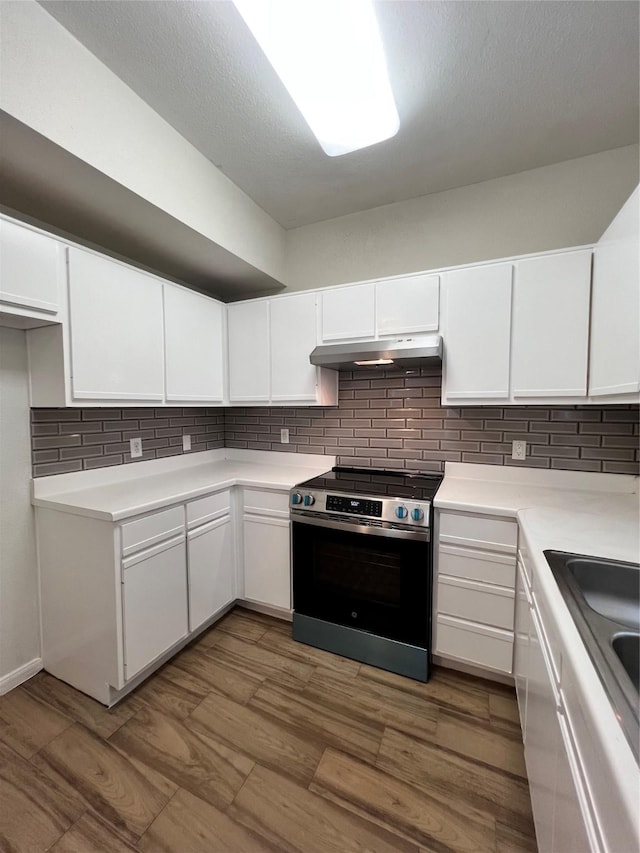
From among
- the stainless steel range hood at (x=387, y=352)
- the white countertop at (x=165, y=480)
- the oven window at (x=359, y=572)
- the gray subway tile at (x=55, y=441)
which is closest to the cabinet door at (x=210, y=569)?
the white countertop at (x=165, y=480)

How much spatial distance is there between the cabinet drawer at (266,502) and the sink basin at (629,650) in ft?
5.50

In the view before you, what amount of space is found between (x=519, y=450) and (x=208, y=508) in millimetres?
1976

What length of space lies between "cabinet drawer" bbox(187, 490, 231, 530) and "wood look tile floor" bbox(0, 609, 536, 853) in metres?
0.79

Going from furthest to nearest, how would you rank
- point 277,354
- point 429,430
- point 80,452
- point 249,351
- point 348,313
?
point 249,351
point 277,354
point 429,430
point 348,313
point 80,452

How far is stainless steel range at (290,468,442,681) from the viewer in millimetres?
1831

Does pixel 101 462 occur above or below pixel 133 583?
above

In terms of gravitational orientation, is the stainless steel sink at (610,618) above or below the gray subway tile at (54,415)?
below

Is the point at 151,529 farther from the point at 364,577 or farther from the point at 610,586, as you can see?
the point at 610,586

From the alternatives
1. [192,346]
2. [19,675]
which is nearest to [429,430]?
[192,346]

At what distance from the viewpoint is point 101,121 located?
1.45 m

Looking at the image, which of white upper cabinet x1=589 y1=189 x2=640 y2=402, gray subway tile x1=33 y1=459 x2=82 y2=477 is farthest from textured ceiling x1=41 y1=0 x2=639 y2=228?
gray subway tile x1=33 y1=459 x2=82 y2=477

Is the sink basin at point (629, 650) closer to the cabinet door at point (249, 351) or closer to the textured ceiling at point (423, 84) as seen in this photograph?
the textured ceiling at point (423, 84)

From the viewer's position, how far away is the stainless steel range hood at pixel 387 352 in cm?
193

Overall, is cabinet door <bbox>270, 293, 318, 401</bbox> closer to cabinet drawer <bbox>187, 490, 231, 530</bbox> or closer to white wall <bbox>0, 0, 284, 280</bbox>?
white wall <bbox>0, 0, 284, 280</bbox>
